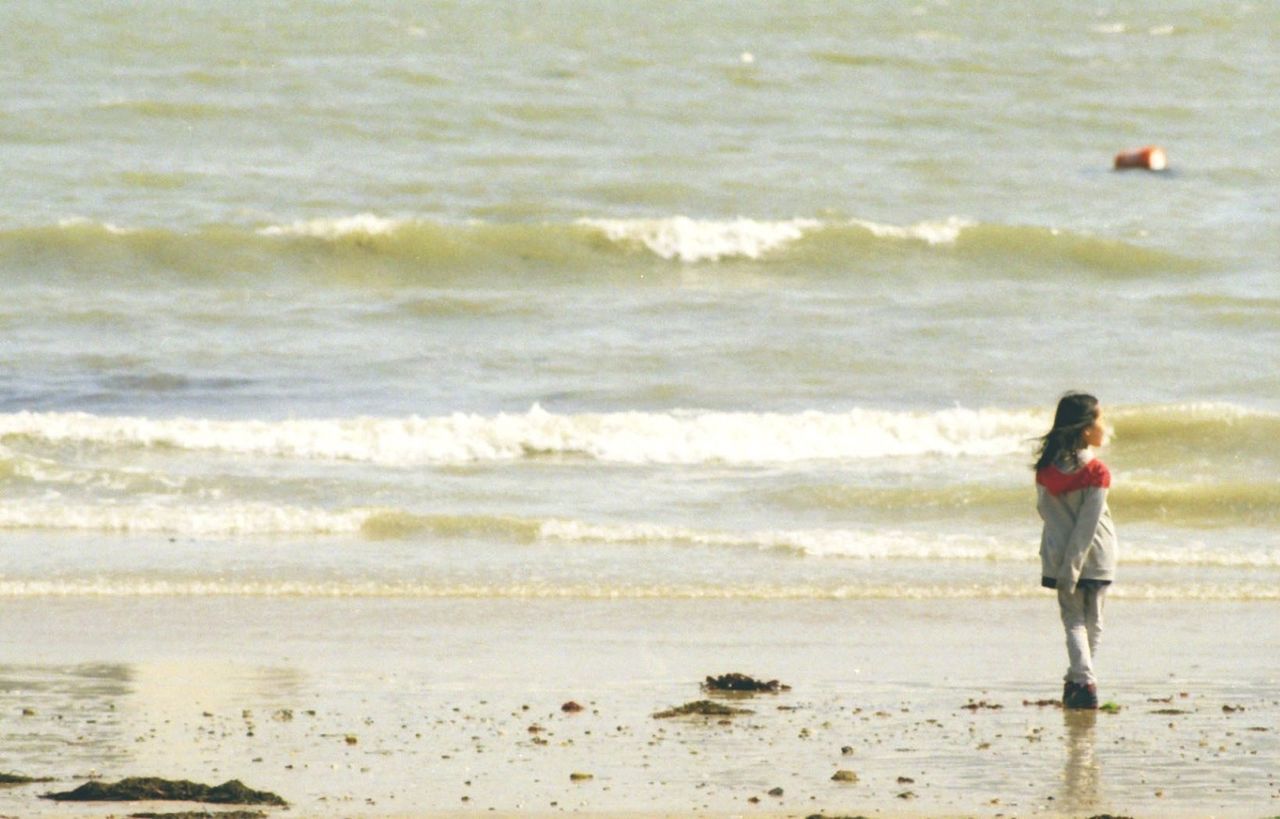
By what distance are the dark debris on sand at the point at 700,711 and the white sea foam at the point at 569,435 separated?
6541 mm

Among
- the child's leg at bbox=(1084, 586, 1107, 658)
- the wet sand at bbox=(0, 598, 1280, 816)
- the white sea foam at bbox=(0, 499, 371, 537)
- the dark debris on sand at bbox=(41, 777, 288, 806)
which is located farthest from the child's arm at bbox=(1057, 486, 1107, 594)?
the white sea foam at bbox=(0, 499, 371, 537)

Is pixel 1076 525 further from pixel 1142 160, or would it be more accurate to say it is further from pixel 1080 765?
pixel 1142 160

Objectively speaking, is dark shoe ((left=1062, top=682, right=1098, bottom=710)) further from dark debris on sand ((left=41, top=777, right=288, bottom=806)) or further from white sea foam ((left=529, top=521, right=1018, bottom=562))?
white sea foam ((left=529, top=521, right=1018, bottom=562))

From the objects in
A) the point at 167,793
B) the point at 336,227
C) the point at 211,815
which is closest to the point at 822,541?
the point at 167,793

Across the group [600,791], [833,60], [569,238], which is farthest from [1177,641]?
[833,60]

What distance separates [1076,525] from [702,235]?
1528cm

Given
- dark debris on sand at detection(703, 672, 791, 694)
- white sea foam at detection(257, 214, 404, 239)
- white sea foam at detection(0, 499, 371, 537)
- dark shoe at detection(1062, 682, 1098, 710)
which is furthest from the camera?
white sea foam at detection(257, 214, 404, 239)

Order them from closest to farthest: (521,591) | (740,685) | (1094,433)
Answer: (1094,433), (740,685), (521,591)

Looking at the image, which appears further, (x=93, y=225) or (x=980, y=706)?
(x=93, y=225)

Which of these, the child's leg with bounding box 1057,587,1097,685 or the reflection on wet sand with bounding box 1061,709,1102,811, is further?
the child's leg with bounding box 1057,587,1097,685

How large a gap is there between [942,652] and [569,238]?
14.4 m

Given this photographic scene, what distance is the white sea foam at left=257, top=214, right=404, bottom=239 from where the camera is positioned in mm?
22203

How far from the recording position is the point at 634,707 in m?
7.47

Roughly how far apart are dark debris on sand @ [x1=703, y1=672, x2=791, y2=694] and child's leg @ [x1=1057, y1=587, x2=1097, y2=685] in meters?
1.07
